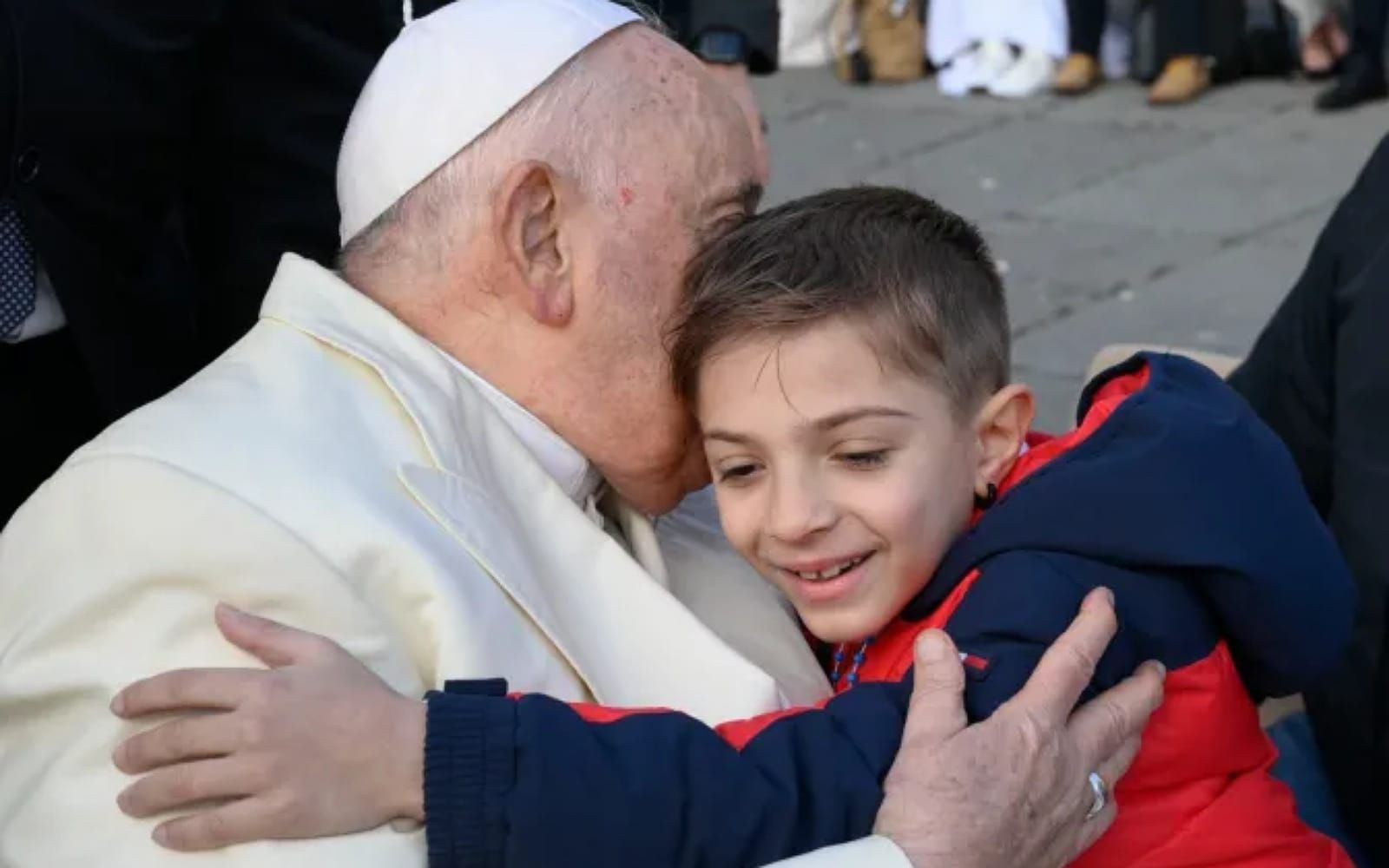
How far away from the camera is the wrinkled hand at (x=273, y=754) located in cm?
207

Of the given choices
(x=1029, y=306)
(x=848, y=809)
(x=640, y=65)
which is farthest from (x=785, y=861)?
(x=1029, y=306)

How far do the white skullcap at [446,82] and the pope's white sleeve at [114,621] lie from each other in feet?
1.72

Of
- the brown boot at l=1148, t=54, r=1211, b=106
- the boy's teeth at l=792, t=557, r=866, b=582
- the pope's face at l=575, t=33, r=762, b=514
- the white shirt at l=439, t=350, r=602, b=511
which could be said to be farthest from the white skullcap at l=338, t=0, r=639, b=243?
the brown boot at l=1148, t=54, r=1211, b=106

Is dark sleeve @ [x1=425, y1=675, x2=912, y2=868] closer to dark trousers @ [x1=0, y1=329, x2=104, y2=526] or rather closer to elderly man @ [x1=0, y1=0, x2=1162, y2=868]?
elderly man @ [x1=0, y1=0, x2=1162, y2=868]

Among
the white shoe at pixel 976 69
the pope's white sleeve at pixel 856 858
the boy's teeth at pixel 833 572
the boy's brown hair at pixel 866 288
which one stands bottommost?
the white shoe at pixel 976 69

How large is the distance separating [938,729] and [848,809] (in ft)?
0.39

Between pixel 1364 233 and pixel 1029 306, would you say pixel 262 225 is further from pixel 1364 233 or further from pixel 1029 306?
pixel 1029 306

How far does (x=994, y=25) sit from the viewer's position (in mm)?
10625

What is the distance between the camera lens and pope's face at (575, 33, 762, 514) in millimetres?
2602

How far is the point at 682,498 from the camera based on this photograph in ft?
9.36

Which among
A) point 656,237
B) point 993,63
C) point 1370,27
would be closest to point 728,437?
point 656,237

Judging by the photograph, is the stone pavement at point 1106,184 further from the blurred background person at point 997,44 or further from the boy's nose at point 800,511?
the boy's nose at point 800,511

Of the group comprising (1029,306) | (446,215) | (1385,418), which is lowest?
(1029,306)

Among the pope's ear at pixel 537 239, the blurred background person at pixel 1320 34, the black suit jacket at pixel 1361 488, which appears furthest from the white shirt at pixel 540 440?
the blurred background person at pixel 1320 34
